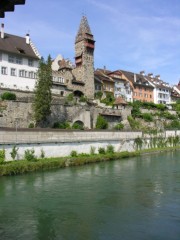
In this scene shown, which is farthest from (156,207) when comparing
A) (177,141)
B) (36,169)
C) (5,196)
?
(177,141)

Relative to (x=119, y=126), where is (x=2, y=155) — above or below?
below

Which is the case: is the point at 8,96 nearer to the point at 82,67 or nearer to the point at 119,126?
the point at 119,126

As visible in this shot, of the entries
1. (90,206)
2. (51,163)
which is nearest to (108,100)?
(51,163)

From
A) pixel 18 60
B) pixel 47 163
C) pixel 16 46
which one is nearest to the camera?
pixel 47 163

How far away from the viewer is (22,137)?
34.1 m

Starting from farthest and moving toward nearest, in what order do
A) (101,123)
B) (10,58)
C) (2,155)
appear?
(101,123)
(10,58)
(2,155)

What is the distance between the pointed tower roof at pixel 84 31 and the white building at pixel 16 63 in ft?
38.8

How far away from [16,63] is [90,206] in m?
36.6

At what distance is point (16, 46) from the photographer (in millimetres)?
51750

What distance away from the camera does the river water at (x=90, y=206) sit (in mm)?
13766

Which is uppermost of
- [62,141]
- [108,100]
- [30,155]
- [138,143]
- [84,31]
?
[84,31]

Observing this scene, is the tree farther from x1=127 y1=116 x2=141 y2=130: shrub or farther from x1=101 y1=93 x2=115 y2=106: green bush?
x1=127 y1=116 x2=141 y2=130: shrub

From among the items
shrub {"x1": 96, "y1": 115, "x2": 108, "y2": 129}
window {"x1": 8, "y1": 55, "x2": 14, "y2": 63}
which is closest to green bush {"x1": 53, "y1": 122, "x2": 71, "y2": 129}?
shrub {"x1": 96, "y1": 115, "x2": 108, "y2": 129}

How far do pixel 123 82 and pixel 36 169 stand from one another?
4715cm
